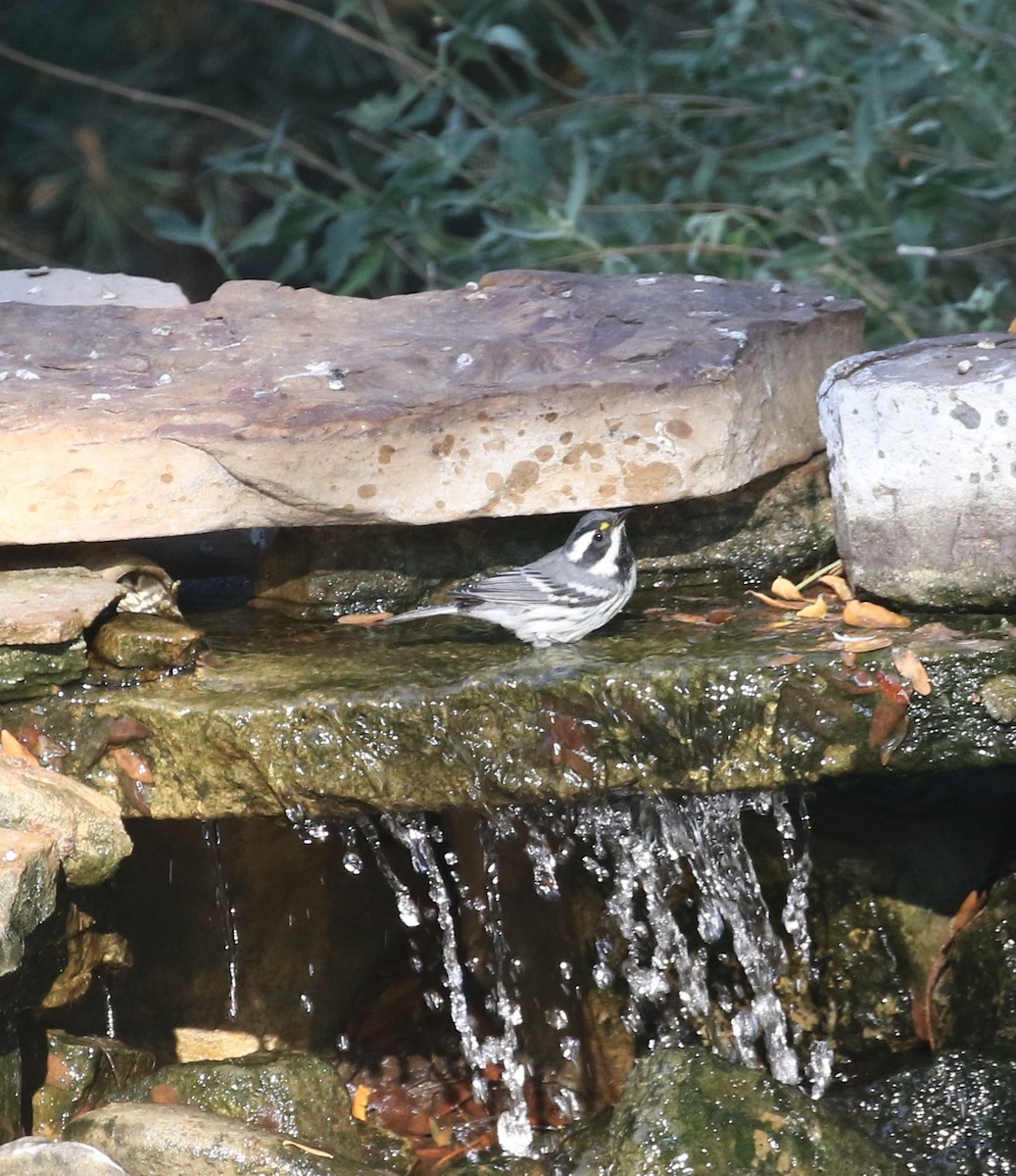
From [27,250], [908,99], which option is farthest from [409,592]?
[27,250]

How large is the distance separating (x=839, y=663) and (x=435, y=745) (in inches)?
36.8

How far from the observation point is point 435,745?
3775 millimetres

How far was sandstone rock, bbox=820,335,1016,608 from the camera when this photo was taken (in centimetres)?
396

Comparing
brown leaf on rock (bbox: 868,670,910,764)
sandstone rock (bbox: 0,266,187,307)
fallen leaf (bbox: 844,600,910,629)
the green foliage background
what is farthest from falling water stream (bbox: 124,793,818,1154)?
the green foliage background

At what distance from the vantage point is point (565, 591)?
13.3ft

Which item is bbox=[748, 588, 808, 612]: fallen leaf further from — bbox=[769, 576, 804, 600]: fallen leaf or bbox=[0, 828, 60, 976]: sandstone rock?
bbox=[0, 828, 60, 976]: sandstone rock

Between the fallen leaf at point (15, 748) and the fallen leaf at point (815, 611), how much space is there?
6.34 ft

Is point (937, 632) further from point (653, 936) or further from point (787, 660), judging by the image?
point (653, 936)

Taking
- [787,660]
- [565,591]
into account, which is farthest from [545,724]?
[787,660]

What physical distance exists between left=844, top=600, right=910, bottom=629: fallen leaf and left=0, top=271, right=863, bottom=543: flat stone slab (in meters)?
0.50

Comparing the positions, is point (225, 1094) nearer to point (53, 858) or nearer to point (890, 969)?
point (53, 858)

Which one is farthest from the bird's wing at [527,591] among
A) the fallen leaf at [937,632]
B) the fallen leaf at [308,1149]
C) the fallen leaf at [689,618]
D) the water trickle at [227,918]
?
the fallen leaf at [308,1149]

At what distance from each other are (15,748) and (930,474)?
7.57ft

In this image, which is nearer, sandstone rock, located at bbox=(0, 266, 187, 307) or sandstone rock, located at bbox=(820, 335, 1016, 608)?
sandstone rock, located at bbox=(820, 335, 1016, 608)
